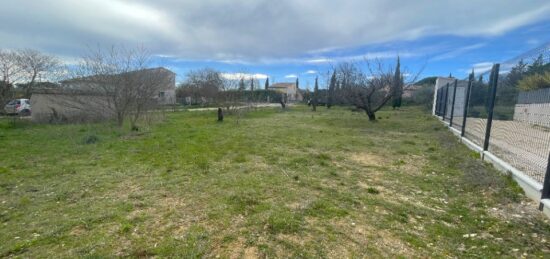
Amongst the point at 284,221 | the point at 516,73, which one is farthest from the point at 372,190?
the point at 516,73

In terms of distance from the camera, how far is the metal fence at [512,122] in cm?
372

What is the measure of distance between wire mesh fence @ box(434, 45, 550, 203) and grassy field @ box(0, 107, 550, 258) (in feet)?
1.65

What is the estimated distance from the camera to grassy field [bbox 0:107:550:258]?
7.57 feet

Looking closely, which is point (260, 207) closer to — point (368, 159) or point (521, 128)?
point (368, 159)

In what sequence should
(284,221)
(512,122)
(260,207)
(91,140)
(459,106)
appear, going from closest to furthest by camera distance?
(284,221) → (260,207) → (512,122) → (91,140) → (459,106)

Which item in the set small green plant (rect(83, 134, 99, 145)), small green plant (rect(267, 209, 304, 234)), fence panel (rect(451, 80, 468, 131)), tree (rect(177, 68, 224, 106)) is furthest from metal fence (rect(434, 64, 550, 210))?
tree (rect(177, 68, 224, 106))

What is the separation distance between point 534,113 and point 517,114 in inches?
28.5

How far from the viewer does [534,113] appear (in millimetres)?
4047

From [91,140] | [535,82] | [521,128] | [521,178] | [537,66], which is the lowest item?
[91,140]

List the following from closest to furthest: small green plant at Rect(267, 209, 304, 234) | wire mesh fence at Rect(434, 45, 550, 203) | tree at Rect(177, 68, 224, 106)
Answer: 1. small green plant at Rect(267, 209, 304, 234)
2. wire mesh fence at Rect(434, 45, 550, 203)
3. tree at Rect(177, 68, 224, 106)

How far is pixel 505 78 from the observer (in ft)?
16.8

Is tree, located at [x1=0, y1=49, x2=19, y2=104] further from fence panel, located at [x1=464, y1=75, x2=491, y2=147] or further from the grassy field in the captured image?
fence panel, located at [x1=464, y1=75, x2=491, y2=147]

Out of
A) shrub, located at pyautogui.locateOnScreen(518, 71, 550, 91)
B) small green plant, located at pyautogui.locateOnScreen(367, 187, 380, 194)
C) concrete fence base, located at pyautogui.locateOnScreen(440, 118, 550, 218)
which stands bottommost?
small green plant, located at pyautogui.locateOnScreen(367, 187, 380, 194)

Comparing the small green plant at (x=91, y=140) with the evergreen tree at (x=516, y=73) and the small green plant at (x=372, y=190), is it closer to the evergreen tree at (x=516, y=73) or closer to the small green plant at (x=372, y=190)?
the small green plant at (x=372, y=190)
